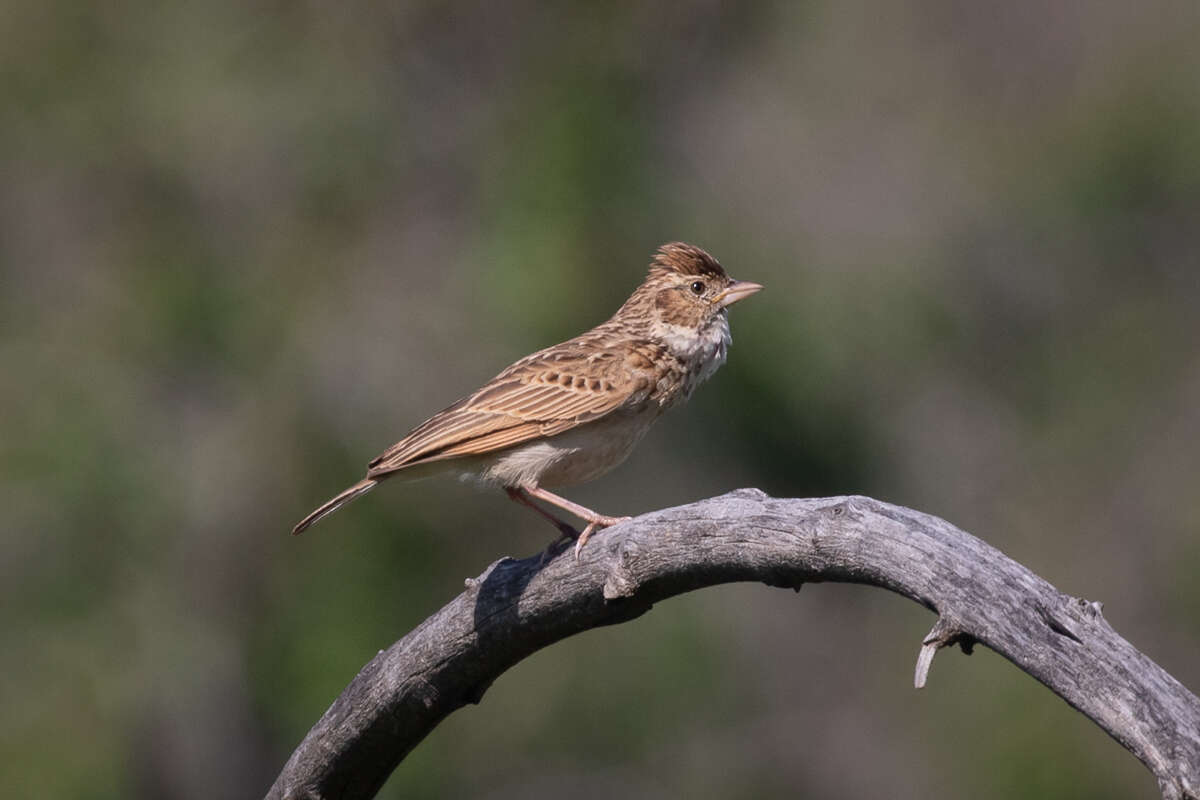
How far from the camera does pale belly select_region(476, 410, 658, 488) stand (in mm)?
5719

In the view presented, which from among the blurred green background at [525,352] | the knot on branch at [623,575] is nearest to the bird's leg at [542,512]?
the knot on branch at [623,575]

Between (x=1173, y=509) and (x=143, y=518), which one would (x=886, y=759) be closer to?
(x=1173, y=509)

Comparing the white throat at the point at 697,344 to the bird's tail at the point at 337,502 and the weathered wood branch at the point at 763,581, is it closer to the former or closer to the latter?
the bird's tail at the point at 337,502

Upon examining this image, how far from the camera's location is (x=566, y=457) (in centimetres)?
574

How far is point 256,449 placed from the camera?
11547 millimetres

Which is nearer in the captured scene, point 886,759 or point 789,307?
point 789,307

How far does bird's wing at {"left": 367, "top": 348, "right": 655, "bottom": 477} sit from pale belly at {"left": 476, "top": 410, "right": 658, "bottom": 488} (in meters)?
0.08

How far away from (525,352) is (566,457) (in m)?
5.08

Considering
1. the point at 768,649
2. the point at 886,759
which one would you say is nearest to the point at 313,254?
the point at 768,649

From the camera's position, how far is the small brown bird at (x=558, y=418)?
568 cm

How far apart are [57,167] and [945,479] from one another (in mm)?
7823

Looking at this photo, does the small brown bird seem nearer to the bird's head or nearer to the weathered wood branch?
the bird's head

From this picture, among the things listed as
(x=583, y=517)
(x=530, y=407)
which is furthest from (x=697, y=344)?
(x=583, y=517)

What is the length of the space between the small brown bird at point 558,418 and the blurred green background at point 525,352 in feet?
14.8
